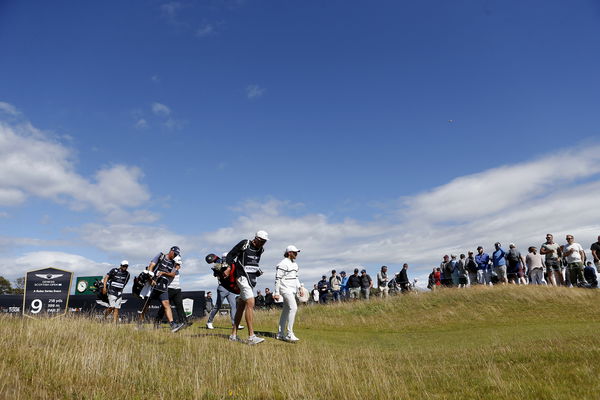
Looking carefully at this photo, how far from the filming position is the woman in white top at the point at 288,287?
Answer: 11102 millimetres

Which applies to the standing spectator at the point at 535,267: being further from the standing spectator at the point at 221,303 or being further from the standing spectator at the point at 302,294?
the standing spectator at the point at 221,303

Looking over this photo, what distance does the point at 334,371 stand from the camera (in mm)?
6148

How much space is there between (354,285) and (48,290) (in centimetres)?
1740

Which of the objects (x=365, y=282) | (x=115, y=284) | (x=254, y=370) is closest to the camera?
(x=254, y=370)

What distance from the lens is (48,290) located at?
812 inches

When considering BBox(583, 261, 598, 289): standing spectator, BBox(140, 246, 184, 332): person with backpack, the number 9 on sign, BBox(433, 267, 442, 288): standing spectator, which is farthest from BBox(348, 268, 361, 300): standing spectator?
the number 9 on sign

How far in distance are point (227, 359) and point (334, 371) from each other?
2.24m

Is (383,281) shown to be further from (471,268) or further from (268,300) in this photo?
(268,300)

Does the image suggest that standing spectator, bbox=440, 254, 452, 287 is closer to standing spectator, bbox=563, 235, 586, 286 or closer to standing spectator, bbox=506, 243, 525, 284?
standing spectator, bbox=506, 243, 525, 284

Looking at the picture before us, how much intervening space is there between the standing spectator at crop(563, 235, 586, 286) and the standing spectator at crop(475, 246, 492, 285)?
3.68 m

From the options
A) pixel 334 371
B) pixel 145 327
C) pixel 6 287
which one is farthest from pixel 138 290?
pixel 6 287

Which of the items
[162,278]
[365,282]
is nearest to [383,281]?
[365,282]

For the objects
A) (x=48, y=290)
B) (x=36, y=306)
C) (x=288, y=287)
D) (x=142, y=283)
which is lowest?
(x=36, y=306)

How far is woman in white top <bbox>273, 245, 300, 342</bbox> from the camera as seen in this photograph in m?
11.1
